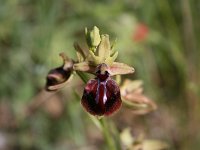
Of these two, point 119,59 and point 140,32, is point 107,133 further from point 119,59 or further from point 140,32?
point 140,32

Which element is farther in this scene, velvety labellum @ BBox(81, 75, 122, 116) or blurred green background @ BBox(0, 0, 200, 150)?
blurred green background @ BBox(0, 0, 200, 150)

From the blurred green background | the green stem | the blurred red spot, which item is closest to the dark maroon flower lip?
the green stem

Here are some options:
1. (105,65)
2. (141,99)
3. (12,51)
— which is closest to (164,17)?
(12,51)

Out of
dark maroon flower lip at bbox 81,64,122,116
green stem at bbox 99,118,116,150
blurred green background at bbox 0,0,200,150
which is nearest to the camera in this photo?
dark maroon flower lip at bbox 81,64,122,116

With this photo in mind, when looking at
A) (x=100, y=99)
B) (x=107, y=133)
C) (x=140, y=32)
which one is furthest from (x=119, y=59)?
(x=100, y=99)

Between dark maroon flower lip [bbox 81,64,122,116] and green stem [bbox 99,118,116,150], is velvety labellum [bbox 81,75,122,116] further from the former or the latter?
green stem [bbox 99,118,116,150]

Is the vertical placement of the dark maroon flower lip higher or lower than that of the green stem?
higher

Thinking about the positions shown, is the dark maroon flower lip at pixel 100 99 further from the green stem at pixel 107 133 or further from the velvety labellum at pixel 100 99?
the green stem at pixel 107 133

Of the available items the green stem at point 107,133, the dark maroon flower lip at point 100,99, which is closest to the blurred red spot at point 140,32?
the green stem at point 107,133
